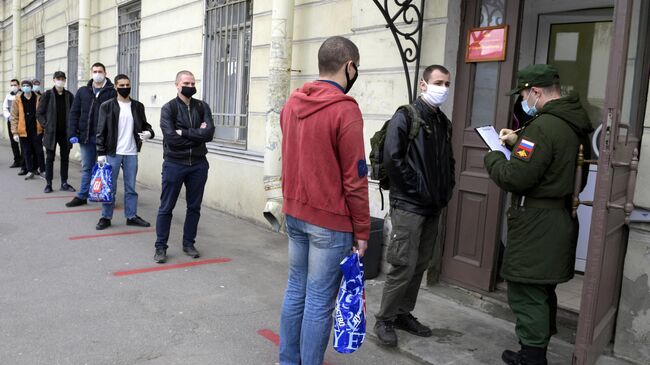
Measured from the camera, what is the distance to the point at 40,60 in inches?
722

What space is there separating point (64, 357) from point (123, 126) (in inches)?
149

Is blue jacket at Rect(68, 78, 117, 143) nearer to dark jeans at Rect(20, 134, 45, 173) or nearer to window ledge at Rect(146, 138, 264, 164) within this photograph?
window ledge at Rect(146, 138, 264, 164)

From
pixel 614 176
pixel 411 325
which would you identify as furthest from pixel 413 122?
pixel 411 325

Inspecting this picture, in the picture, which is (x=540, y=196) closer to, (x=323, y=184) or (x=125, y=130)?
(x=323, y=184)

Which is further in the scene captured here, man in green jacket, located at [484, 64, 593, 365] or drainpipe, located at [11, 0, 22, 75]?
drainpipe, located at [11, 0, 22, 75]

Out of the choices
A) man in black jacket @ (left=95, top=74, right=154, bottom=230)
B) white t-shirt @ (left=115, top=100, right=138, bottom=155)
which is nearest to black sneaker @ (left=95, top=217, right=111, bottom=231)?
man in black jacket @ (left=95, top=74, right=154, bottom=230)

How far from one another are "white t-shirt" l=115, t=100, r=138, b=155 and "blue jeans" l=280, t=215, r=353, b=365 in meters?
4.32

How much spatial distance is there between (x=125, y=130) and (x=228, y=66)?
231 cm

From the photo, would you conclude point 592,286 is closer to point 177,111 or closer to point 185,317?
point 185,317

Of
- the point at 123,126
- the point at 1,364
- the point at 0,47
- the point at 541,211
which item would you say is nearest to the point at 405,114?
the point at 541,211

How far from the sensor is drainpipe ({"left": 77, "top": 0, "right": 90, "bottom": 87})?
12.7 meters

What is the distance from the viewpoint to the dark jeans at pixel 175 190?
5316 millimetres

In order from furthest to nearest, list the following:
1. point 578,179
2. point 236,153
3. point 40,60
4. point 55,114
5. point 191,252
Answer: point 40,60, point 55,114, point 236,153, point 191,252, point 578,179

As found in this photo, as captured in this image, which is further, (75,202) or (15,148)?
(15,148)
